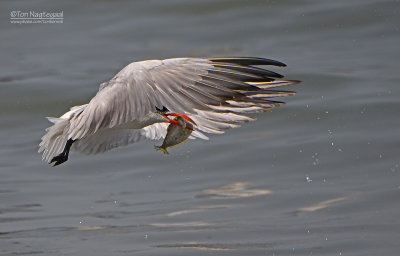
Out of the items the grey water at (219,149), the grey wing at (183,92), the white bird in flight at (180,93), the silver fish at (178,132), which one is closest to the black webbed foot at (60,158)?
the white bird in flight at (180,93)

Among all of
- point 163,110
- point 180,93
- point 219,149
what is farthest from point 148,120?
point 219,149

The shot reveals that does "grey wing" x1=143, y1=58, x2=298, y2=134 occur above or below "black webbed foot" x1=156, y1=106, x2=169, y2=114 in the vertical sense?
above

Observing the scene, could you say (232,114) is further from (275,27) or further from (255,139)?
(275,27)

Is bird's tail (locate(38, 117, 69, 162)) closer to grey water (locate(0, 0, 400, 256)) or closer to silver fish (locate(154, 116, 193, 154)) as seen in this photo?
silver fish (locate(154, 116, 193, 154))

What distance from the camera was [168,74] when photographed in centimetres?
398

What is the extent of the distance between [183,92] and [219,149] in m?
3.76

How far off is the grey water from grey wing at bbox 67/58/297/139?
1.41 metres

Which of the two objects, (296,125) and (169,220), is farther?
(296,125)

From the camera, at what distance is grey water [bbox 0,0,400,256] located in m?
5.49

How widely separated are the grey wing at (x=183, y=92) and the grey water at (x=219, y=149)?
1408 mm

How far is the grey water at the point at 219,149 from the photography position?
549 centimetres

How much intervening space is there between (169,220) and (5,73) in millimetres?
4365

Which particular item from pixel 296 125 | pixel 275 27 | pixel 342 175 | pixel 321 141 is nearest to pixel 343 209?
pixel 342 175

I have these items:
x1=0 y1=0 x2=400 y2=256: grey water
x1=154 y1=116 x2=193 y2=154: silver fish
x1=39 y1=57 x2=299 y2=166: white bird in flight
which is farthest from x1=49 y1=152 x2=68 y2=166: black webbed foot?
x1=0 y1=0 x2=400 y2=256: grey water
